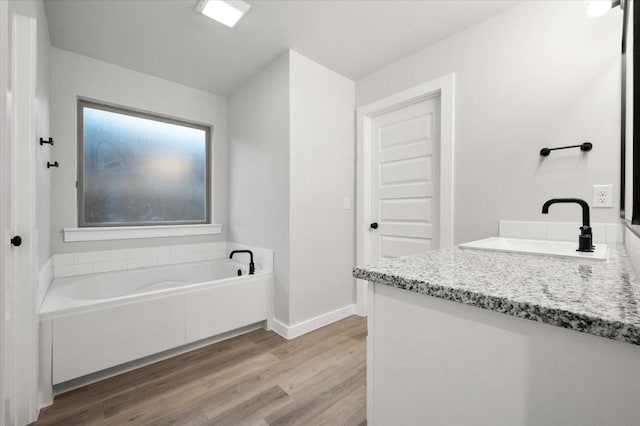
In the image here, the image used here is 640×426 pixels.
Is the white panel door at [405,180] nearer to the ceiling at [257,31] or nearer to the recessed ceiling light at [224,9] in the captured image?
the ceiling at [257,31]

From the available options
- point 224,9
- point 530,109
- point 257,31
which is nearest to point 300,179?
point 257,31

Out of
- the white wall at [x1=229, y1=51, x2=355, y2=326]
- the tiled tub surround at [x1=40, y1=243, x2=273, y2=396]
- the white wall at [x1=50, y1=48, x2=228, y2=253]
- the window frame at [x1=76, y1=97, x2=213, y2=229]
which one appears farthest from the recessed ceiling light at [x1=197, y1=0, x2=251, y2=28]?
the tiled tub surround at [x1=40, y1=243, x2=273, y2=396]

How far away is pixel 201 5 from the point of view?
178 centimetres

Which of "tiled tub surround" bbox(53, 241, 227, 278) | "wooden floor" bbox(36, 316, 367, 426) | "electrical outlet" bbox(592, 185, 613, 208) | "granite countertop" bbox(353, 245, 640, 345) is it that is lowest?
"wooden floor" bbox(36, 316, 367, 426)

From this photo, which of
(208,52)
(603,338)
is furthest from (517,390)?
(208,52)

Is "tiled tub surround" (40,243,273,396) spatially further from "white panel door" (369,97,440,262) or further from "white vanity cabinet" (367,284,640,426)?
"white vanity cabinet" (367,284,640,426)

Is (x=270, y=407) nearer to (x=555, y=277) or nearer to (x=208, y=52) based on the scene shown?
(x=555, y=277)

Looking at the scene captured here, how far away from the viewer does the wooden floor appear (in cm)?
142

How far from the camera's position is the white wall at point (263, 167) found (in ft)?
7.75

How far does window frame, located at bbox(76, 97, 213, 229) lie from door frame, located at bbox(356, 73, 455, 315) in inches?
66.4

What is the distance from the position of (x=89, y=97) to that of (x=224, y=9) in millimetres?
1521

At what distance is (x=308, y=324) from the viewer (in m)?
2.41

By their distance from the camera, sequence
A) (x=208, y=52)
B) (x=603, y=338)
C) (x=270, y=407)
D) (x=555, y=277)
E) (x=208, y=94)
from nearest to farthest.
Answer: (x=603, y=338) < (x=555, y=277) < (x=270, y=407) < (x=208, y=52) < (x=208, y=94)

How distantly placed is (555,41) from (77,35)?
3235mm
